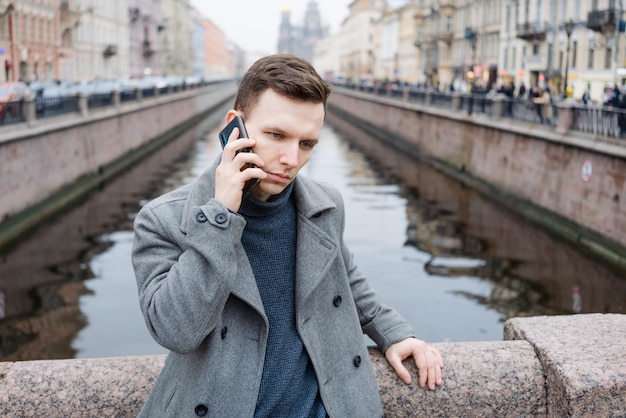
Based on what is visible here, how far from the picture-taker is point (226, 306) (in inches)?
81.5

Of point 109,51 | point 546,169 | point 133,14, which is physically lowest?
point 546,169

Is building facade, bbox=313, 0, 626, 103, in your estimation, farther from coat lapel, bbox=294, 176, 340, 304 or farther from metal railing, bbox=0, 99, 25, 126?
coat lapel, bbox=294, 176, 340, 304

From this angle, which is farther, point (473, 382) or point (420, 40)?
point (420, 40)

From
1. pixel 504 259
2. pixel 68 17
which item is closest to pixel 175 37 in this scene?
pixel 68 17

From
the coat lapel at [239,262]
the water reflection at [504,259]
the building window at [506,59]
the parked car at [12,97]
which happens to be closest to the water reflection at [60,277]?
the parked car at [12,97]

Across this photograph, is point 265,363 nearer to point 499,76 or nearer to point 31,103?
point 31,103

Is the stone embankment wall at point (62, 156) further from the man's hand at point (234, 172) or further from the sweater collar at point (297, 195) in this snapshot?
the man's hand at point (234, 172)

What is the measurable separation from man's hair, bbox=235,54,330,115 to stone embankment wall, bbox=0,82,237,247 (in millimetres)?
13766

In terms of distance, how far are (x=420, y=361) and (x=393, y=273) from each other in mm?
11409

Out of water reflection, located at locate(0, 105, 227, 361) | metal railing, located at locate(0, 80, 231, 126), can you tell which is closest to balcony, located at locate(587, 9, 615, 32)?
metal railing, located at locate(0, 80, 231, 126)

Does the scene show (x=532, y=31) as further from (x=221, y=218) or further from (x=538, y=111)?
(x=221, y=218)

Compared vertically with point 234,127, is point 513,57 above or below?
above

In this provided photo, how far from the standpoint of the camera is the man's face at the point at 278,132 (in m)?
2.08

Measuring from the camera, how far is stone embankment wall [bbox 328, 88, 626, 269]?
1441cm
